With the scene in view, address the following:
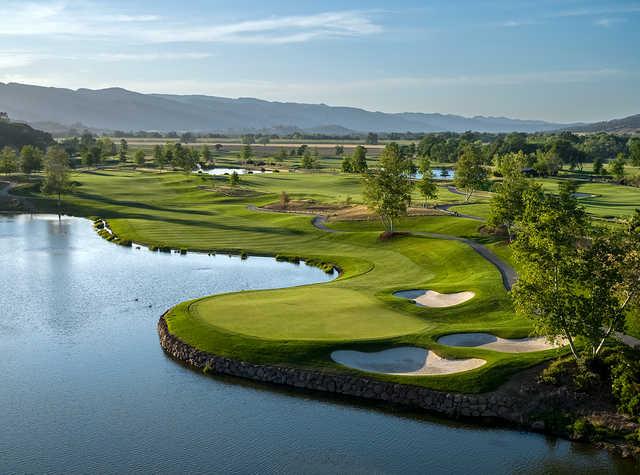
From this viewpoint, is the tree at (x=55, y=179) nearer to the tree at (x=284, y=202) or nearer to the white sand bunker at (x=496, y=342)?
the tree at (x=284, y=202)

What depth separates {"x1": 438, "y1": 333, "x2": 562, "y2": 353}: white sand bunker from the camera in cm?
4138

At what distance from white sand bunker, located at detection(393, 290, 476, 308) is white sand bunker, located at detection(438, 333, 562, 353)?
25.8 feet

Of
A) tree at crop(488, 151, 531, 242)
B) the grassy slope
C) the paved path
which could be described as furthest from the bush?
tree at crop(488, 151, 531, 242)

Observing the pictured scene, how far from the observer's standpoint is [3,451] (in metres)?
31.6

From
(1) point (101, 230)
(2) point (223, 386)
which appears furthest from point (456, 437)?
(1) point (101, 230)

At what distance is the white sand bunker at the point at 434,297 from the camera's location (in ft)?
174

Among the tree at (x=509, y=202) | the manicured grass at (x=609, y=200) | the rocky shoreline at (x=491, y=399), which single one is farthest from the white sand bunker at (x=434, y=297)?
the manicured grass at (x=609, y=200)

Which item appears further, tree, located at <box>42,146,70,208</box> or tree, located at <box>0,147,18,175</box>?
tree, located at <box>0,147,18,175</box>

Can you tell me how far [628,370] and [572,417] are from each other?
4.36 meters

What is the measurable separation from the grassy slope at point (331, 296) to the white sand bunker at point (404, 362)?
0.73m

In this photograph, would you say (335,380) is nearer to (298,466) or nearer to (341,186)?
(298,466)

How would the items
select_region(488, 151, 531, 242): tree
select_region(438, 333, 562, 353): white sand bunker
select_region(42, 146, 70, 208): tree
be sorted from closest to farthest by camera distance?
select_region(438, 333, 562, 353): white sand bunker → select_region(488, 151, 531, 242): tree → select_region(42, 146, 70, 208): tree

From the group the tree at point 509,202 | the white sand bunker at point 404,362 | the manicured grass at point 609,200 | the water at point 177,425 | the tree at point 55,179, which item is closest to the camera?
the water at point 177,425

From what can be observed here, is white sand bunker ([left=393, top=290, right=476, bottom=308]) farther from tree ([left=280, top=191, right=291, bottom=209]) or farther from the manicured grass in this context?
tree ([left=280, top=191, right=291, bottom=209])
